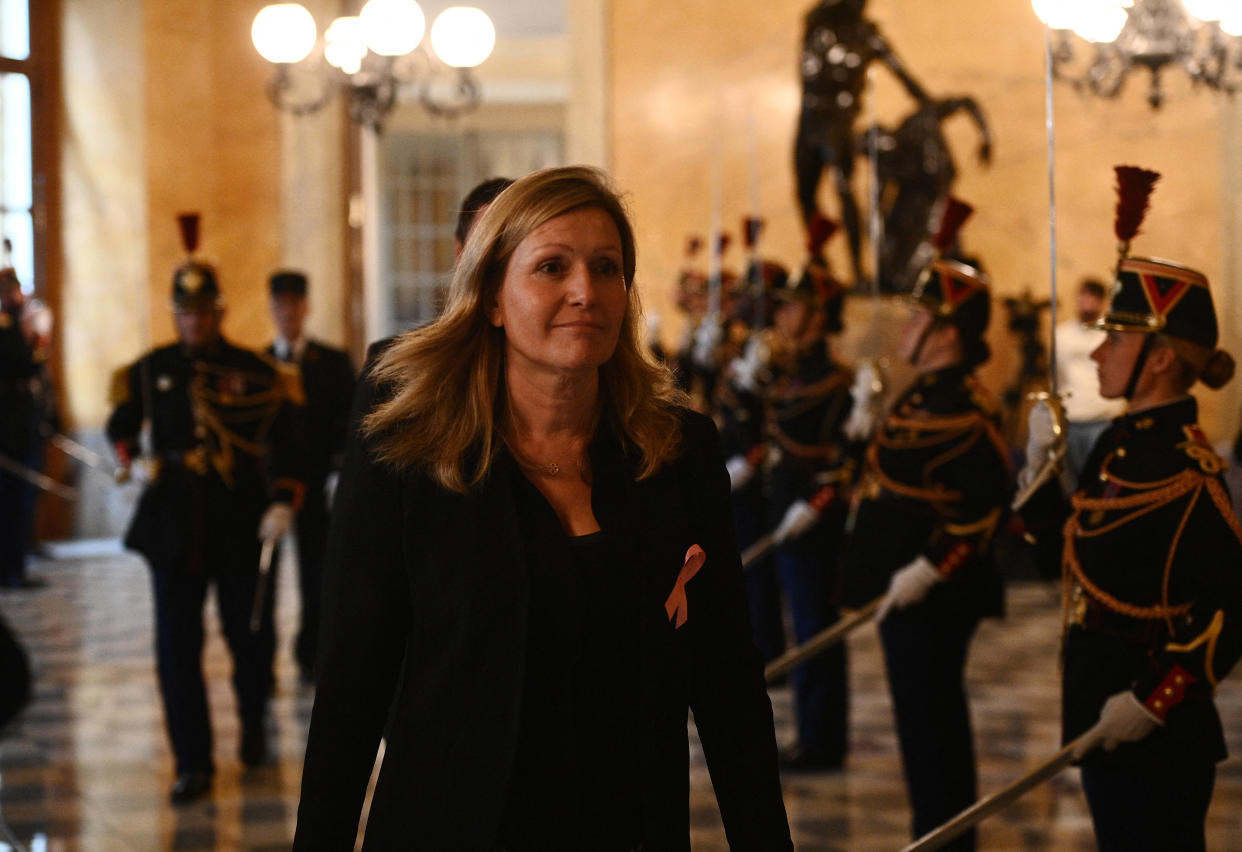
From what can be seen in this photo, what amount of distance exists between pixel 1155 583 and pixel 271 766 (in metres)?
3.51

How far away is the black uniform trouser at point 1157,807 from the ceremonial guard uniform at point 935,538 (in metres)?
1.09

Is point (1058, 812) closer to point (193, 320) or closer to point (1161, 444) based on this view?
point (1161, 444)

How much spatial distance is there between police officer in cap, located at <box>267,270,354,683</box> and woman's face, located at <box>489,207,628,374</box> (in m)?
4.93

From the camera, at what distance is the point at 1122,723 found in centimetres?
291

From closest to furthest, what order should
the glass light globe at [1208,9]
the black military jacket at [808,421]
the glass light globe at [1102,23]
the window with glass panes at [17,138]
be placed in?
the glass light globe at [1208,9] → the black military jacket at [808,421] → the glass light globe at [1102,23] → the window with glass panes at [17,138]

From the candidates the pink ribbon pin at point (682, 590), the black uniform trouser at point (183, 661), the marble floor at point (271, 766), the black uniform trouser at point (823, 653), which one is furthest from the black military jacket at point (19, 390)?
the pink ribbon pin at point (682, 590)

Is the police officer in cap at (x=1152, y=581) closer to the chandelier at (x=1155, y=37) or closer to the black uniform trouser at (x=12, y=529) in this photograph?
the chandelier at (x=1155, y=37)

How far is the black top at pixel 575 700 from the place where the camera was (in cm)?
204

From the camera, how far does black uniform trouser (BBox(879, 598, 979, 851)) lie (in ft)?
13.6

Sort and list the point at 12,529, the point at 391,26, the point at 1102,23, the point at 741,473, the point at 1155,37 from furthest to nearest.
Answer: the point at 12,529 → the point at 391,26 → the point at 1155,37 → the point at 741,473 → the point at 1102,23

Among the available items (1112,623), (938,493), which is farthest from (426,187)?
(1112,623)

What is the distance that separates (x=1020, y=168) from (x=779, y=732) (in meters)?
6.92

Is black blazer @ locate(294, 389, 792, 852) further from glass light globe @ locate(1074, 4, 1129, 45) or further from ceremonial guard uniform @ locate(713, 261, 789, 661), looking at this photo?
glass light globe @ locate(1074, 4, 1129, 45)

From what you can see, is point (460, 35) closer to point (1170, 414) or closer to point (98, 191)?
point (98, 191)
